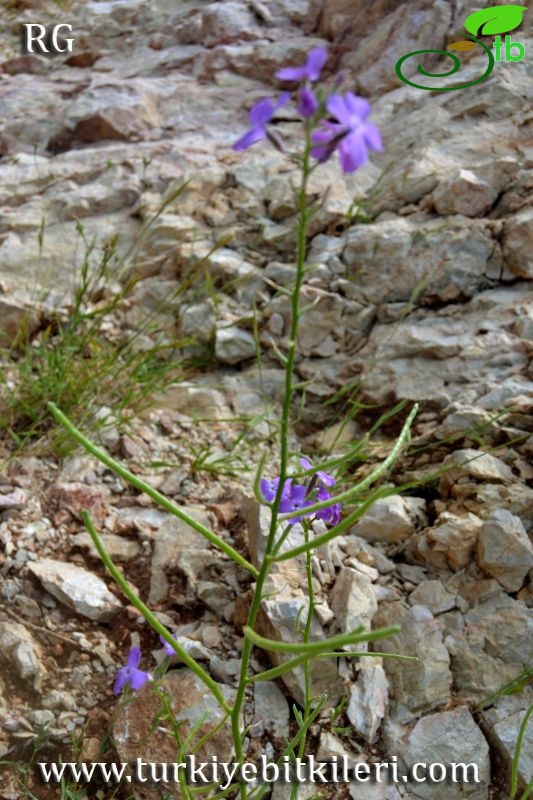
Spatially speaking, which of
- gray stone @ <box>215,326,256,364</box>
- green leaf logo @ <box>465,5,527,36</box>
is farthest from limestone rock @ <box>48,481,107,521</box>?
green leaf logo @ <box>465,5,527,36</box>

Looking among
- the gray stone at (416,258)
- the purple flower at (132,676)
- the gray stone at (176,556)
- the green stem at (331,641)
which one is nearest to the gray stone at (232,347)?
the gray stone at (416,258)

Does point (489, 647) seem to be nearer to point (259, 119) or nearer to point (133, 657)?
point (133, 657)

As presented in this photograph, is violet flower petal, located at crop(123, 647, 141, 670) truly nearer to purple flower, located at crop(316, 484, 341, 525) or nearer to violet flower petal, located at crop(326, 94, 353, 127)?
purple flower, located at crop(316, 484, 341, 525)

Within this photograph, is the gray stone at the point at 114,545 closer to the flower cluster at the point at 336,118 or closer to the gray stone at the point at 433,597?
the gray stone at the point at 433,597

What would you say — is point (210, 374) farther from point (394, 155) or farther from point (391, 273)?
point (394, 155)

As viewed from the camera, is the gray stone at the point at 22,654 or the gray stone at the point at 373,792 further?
the gray stone at the point at 22,654

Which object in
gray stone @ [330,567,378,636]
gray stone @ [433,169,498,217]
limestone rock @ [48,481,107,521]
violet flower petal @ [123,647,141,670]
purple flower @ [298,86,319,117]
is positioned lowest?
limestone rock @ [48,481,107,521]

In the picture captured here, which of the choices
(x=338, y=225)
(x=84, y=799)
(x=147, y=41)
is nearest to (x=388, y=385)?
(x=338, y=225)
